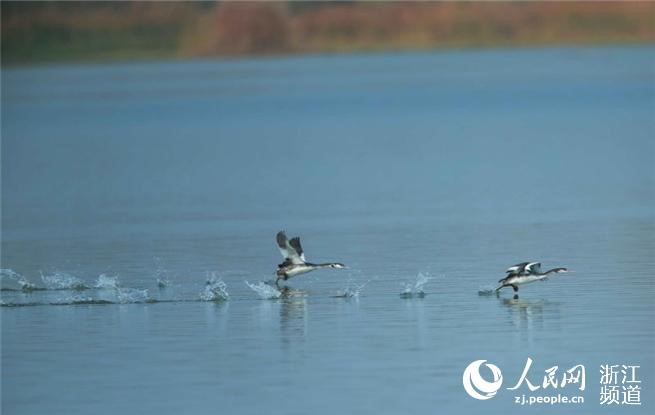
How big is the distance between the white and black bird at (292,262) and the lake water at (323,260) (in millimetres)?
290

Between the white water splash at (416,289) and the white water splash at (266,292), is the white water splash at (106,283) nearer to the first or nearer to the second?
the white water splash at (266,292)

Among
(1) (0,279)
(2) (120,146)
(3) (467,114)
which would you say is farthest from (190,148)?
(1) (0,279)

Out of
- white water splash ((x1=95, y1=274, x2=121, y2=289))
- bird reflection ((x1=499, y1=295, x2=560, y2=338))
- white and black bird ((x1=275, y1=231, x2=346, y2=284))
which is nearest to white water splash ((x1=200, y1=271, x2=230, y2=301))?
white and black bird ((x1=275, y1=231, x2=346, y2=284))

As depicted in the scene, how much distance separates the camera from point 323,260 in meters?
26.9

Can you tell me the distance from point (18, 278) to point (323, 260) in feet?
14.6

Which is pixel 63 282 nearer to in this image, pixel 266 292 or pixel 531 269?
pixel 266 292

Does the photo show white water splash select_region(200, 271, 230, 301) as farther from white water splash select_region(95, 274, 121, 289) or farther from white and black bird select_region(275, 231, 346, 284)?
white water splash select_region(95, 274, 121, 289)

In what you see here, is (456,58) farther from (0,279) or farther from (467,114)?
(0,279)

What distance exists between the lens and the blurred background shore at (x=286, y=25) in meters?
143

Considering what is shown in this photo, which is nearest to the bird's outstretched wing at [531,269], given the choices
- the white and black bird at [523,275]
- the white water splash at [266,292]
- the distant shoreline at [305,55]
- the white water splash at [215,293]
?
the white and black bird at [523,275]

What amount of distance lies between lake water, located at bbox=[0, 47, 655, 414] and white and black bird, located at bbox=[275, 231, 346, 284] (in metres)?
0.29

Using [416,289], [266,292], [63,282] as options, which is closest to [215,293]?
[266,292]

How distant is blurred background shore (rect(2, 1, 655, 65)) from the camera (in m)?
143

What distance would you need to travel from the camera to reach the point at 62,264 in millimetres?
27406
